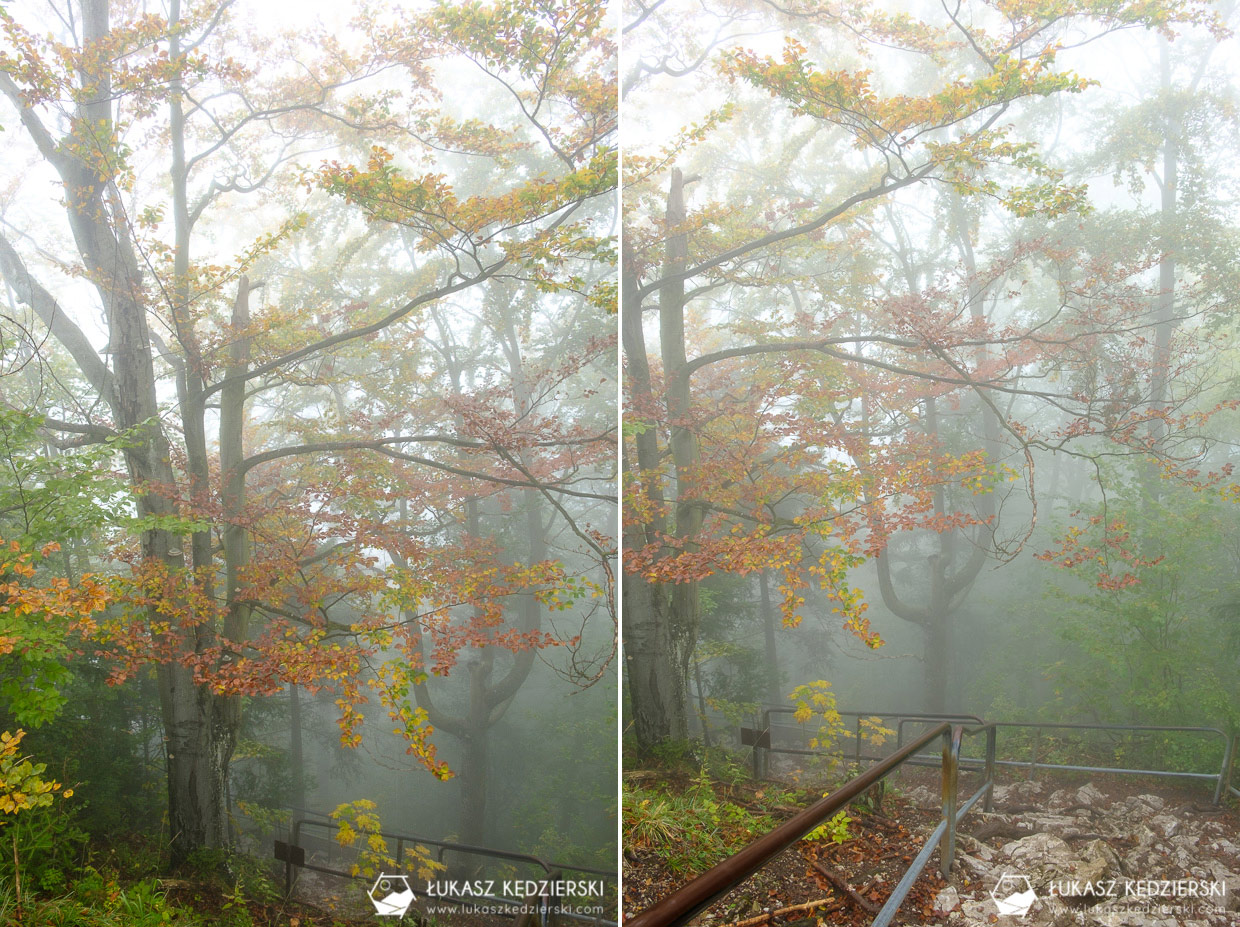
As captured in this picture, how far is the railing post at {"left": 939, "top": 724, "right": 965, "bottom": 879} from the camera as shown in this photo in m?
2.01

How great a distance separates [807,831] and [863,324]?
73.5 inches

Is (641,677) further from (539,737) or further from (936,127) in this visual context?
(936,127)

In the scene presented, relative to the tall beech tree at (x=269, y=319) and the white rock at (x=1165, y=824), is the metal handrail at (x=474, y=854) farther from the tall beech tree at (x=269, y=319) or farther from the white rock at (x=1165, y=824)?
the white rock at (x=1165, y=824)

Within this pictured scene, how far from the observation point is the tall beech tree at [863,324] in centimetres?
244

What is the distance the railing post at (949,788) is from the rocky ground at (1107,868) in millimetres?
108

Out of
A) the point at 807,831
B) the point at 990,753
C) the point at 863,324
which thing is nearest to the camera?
the point at 807,831

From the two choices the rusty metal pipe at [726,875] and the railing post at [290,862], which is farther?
the railing post at [290,862]

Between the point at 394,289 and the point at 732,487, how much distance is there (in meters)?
1.31

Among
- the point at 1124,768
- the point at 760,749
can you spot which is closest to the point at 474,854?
the point at 760,749

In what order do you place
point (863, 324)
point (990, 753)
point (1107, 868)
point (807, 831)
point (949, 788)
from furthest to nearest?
1. point (863, 324)
2. point (990, 753)
3. point (1107, 868)
4. point (949, 788)
5. point (807, 831)

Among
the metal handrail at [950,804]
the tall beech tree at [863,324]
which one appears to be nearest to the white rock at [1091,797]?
the metal handrail at [950,804]

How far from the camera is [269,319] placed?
7.66 ft

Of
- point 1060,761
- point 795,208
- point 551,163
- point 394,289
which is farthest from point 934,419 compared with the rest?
point 394,289

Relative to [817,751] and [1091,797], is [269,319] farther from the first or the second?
[1091,797]
